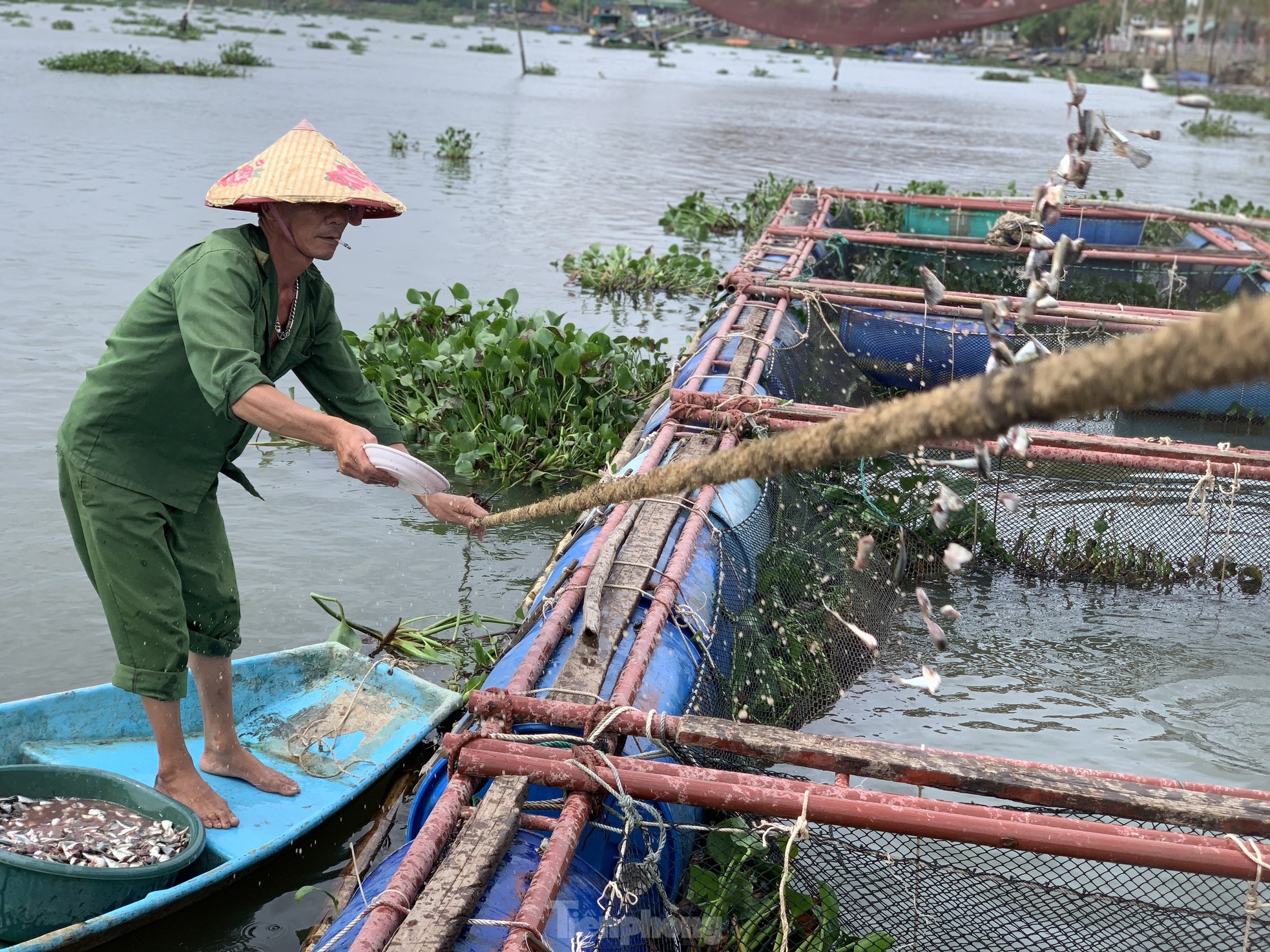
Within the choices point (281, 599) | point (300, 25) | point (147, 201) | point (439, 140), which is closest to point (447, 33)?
point (300, 25)

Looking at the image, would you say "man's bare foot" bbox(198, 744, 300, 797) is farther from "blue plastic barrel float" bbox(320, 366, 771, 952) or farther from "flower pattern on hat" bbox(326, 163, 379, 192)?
"flower pattern on hat" bbox(326, 163, 379, 192)

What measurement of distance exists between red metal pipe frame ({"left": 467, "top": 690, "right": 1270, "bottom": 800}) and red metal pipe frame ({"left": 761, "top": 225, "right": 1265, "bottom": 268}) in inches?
206

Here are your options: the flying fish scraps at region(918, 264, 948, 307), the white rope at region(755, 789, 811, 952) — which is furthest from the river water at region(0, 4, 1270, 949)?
the flying fish scraps at region(918, 264, 948, 307)

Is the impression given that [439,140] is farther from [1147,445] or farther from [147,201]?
Answer: [1147,445]

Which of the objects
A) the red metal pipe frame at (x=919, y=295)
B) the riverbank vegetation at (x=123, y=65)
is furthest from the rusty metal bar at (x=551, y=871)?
the riverbank vegetation at (x=123, y=65)

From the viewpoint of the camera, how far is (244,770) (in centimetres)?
317

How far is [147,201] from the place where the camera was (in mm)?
12539

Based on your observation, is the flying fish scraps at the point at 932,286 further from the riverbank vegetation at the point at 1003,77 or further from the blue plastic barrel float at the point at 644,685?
the riverbank vegetation at the point at 1003,77

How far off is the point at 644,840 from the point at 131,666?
53.0 inches

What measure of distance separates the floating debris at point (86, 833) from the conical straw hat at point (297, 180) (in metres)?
1.46

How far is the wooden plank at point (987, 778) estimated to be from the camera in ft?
6.82

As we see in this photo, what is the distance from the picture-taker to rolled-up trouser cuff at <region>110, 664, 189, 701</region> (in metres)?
2.77

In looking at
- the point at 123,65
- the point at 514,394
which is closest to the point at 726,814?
the point at 514,394

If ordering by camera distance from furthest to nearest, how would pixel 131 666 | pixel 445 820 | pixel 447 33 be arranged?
pixel 447 33 → pixel 131 666 → pixel 445 820
